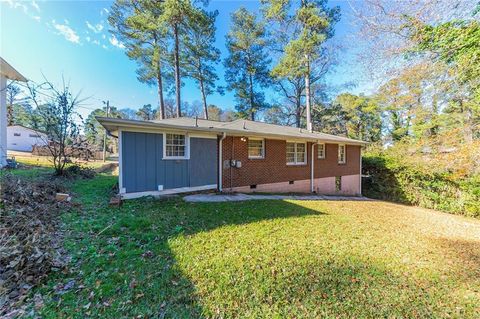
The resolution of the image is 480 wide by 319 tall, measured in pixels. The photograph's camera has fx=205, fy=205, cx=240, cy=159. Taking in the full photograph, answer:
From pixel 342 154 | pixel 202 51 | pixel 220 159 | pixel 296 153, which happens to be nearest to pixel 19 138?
pixel 202 51

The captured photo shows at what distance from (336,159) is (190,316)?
1299 cm

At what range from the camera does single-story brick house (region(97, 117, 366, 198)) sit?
6566 mm

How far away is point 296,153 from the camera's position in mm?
11234

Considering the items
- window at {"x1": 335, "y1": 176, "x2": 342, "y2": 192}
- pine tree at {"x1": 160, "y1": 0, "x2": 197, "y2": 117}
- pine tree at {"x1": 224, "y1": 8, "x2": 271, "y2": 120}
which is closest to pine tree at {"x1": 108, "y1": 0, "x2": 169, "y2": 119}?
pine tree at {"x1": 160, "y1": 0, "x2": 197, "y2": 117}

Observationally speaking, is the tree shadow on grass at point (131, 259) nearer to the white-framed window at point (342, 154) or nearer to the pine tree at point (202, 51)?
the white-framed window at point (342, 154)

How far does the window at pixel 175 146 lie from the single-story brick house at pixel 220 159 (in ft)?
0.12

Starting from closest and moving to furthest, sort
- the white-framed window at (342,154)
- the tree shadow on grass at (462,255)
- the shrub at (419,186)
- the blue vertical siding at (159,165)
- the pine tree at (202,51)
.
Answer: the tree shadow on grass at (462,255) → the blue vertical siding at (159,165) → the shrub at (419,186) → the white-framed window at (342,154) → the pine tree at (202,51)

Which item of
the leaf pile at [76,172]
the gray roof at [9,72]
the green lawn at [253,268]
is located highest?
the gray roof at [9,72]

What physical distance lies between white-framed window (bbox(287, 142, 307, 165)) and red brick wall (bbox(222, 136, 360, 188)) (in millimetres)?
243

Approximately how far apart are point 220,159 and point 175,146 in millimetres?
1943

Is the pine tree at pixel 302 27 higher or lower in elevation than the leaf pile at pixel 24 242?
higher

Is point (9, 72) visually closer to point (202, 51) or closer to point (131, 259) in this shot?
point (202, 51)

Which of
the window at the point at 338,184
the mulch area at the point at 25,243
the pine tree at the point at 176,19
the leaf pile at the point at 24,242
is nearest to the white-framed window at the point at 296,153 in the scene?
the window at the point at 338,184

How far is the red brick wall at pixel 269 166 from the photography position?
891cm
